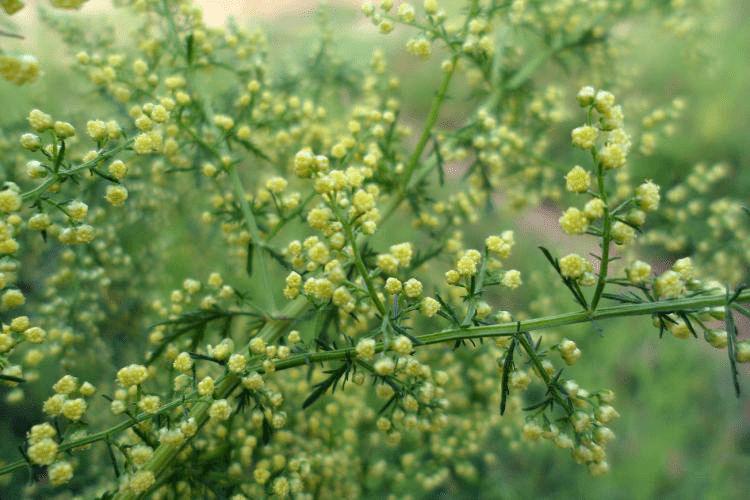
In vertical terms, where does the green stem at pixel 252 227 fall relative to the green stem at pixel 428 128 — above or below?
below

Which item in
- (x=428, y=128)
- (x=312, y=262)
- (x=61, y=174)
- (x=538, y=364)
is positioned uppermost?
(x=428, y=128)

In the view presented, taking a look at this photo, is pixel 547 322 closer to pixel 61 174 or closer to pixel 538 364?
pixel 538 364

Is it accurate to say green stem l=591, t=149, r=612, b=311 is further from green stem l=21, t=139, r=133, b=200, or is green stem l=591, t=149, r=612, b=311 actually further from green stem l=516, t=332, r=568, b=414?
green stem l=21, t=139, r=133, b=200

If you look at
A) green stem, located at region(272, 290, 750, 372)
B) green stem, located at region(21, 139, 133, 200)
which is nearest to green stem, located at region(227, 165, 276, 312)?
green stem, located at region(272, 290, 750, 372)

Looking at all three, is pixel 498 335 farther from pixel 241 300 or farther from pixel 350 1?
pixel 350 1

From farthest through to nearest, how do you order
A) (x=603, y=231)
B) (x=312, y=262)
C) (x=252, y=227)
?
(x=252, y=227) < (x=312, y=262) < (x=603, y=231)

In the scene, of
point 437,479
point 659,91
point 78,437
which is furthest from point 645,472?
point 659,91

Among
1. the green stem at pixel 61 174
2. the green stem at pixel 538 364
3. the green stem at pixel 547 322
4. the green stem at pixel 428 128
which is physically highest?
the green stem at pixel 428 128

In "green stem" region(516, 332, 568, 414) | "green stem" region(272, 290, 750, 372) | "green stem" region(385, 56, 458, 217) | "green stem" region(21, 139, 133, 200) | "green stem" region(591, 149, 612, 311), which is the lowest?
"green stem" region(516, 332, 568, 414)

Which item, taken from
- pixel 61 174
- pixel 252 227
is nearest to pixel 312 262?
pixel 252 227

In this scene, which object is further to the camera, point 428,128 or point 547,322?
point 428,128

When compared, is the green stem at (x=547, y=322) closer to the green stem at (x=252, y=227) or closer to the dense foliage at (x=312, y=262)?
the dense foliage at (x=312, y=262)

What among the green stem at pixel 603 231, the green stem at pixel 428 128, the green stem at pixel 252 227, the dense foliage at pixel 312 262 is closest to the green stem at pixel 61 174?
the dense foliage at pixel 312 262

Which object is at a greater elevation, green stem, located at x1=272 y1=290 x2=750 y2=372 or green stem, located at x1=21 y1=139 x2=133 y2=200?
green stem, located at x1=21 y1=139 x2=133 y2=200
